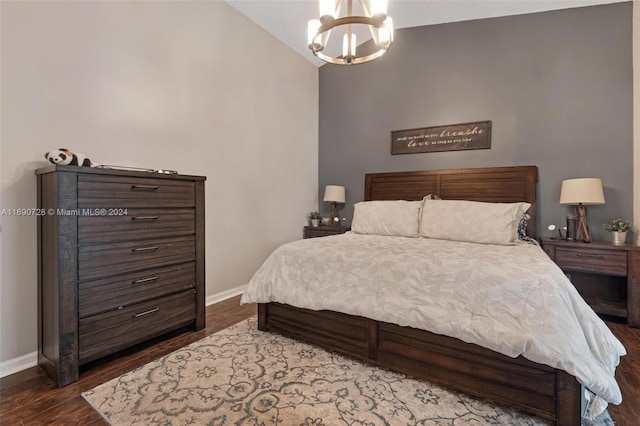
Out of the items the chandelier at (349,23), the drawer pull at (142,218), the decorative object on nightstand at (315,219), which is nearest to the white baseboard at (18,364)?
the drawer pull at (142,218)

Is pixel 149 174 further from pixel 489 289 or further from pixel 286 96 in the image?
pixel 286 96

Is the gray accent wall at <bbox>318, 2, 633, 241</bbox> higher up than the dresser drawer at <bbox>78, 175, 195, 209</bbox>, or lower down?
higher up

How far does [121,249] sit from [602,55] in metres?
4.61

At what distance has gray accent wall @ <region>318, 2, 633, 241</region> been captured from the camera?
303 centimetres

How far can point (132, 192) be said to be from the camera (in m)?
2.02

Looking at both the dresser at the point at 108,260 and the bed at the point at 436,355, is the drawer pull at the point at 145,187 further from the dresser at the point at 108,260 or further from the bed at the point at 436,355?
the bed at the point at 436,355

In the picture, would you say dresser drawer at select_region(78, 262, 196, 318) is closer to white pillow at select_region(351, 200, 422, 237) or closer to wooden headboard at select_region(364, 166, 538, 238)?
white pillow at select_region(351, 200, 422, 237)

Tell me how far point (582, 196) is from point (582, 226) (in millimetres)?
→ 297

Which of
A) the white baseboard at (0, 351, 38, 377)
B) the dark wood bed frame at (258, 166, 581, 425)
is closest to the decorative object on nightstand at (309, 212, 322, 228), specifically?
the dark wood bed frame at (258, 166, 581, 425)

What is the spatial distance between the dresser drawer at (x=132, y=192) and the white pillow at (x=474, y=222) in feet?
7.23

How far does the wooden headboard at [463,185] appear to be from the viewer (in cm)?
331

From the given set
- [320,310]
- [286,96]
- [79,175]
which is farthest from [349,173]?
[79,175]

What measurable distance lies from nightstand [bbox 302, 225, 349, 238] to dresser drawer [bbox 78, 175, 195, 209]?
80.9 inches

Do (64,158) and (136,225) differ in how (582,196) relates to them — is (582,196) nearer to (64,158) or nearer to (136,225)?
(136,225)
